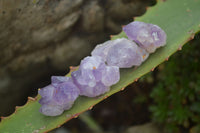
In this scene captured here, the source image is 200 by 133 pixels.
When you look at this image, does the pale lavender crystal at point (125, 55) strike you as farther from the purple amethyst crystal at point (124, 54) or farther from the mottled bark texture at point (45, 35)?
the mottled bark texture at point (45, 35)

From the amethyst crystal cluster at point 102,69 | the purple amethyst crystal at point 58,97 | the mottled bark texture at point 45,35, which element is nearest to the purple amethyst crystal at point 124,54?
the amethyst crystal cluster at point 102,69

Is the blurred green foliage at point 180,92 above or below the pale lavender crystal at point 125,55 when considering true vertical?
below

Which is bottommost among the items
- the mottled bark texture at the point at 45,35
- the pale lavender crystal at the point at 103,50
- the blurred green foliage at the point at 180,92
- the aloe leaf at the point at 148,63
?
the blurred green foliage at the point at 180,92

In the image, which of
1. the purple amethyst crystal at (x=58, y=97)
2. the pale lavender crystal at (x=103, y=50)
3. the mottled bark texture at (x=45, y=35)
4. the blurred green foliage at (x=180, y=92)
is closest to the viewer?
the purple amethyst crystal at (x=58, y=97)

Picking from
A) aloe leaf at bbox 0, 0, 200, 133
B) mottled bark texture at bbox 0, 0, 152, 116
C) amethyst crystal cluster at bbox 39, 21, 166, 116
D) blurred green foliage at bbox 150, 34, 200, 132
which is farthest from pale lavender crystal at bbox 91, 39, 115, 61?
blurred green foliage at bbox 150, 34, 200, 132

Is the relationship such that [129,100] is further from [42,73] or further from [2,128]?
[2,128]

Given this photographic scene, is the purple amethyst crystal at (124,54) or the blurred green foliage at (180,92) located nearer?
the purple amethyst crystal at (124,54)

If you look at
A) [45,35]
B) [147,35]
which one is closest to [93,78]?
[147,35]
